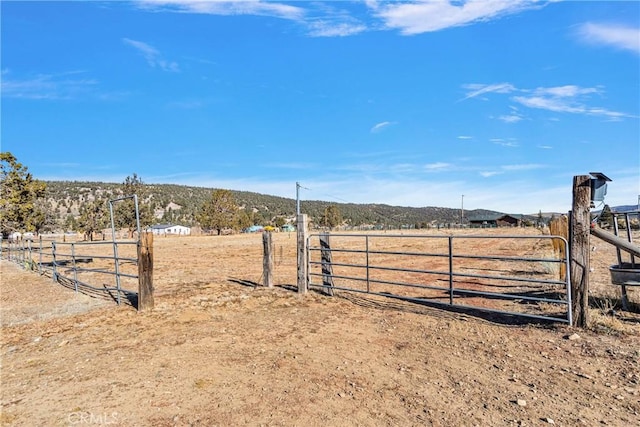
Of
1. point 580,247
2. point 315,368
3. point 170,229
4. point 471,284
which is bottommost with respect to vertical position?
point 170,229

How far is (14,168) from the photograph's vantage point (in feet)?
61.6

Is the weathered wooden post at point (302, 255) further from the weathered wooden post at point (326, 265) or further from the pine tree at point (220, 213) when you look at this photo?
the pine tree at point (220, 213)

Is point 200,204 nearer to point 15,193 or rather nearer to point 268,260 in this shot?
point 15,193

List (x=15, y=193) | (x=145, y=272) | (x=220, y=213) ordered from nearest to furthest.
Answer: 1. (x=145, y=272)
2. (x=15, y=193)
3. (x=220, y=213)

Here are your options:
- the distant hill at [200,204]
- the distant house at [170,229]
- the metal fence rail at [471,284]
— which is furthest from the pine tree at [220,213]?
the metal fence rail at [471,284]

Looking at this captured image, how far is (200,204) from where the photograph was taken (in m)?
105

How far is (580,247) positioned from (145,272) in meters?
7.59

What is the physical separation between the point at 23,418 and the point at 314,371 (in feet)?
9.09

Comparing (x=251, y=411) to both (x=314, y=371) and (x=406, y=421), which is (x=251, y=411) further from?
(x=406, y=421)

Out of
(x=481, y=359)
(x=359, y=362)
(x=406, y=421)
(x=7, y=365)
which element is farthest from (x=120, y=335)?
(x=481, y=359)

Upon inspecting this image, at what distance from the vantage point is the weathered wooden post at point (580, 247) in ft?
18.2

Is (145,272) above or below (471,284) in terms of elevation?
above

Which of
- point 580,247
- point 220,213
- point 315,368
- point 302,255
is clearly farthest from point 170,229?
point 580,247

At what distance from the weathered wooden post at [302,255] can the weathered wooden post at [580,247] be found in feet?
17.6
